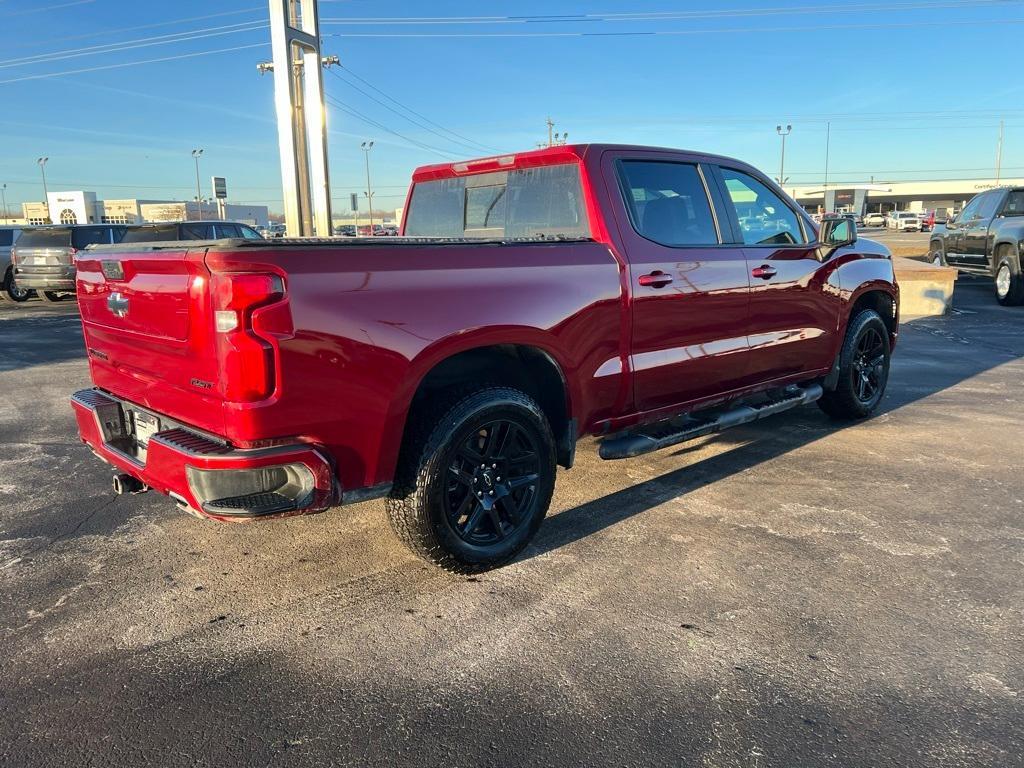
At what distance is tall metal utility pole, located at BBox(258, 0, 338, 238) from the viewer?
36.4 feet

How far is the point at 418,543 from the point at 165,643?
1.05 m

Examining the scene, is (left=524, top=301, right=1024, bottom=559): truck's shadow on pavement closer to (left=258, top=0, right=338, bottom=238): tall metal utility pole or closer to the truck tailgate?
the truck tailgate

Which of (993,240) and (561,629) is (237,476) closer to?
(561,629)

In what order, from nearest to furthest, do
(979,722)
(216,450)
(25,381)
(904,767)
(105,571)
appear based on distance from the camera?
(904,767) < (979,722) < (216,450) < (105,571) < (25,381)

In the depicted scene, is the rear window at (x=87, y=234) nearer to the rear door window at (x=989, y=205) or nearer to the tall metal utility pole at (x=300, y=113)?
the tall metal utility pole at (x=300, y=113)

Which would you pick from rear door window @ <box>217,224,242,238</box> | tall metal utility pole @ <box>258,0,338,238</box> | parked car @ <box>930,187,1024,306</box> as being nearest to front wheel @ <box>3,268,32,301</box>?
rear door window @ <box>217,224,242,238</box>

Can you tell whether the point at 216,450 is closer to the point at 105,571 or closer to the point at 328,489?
the point at 328,489

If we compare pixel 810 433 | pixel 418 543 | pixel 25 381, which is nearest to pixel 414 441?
pixel 418 543

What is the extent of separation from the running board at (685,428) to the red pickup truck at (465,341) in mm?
18

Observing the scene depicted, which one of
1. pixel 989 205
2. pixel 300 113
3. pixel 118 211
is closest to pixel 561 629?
pixel 300 113

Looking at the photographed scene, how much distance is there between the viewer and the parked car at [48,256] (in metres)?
15.1

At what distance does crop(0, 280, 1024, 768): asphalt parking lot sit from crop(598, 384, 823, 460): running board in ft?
1.30

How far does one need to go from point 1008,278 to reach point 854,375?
941 cm

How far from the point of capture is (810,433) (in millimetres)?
5848
